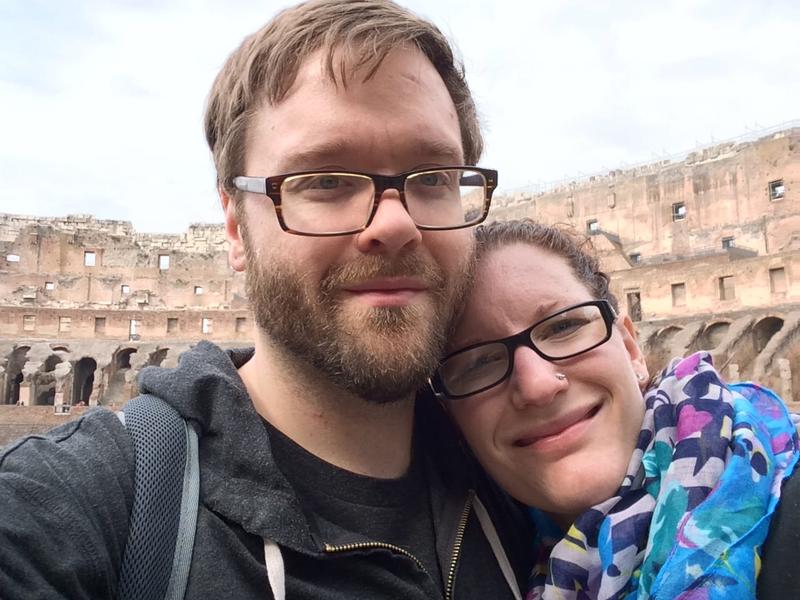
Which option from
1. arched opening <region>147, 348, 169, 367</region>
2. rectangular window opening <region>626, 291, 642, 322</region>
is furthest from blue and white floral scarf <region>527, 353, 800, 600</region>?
arched opening <region>147, 348, 169, 367</region>

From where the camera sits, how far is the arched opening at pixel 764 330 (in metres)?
23.5

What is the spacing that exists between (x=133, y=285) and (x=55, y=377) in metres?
12.5

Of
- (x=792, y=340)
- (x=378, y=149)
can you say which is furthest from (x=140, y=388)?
(x=792, y=340)

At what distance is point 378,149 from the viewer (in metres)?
1.85

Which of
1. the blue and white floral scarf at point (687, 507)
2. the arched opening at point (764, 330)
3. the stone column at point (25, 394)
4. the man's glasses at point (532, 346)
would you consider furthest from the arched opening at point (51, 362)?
the blue and white floral scarf at point (687, 507)

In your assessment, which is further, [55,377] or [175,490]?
[55,377]

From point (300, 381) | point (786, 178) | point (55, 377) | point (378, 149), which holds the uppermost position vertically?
point (786, 178)

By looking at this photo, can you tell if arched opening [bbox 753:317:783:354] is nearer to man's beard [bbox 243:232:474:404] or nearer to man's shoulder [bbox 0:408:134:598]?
man's beard [bbox 243:232:474:404]

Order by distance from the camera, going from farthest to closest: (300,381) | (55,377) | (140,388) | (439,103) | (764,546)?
(55,377) < (439,103) < (300,381) < (140,388) < (764,546)

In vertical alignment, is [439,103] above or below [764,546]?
above

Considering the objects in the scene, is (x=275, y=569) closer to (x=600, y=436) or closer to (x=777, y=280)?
(x=600, y=436)

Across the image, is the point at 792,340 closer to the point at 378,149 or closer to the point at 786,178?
the point at 786,178

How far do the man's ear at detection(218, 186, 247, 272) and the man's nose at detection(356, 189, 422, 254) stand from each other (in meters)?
0.50

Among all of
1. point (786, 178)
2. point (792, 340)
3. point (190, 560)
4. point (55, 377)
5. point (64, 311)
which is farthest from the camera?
point (64, 311)
